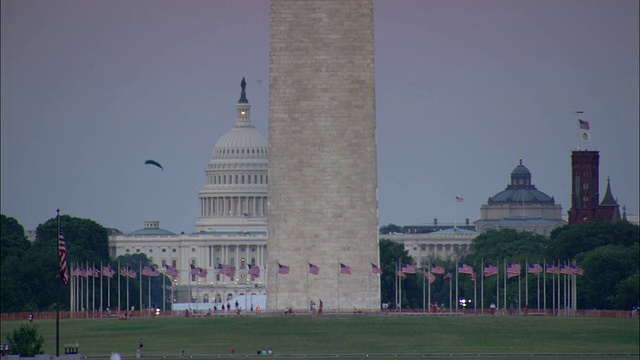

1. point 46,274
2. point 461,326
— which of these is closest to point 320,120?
point 461,326

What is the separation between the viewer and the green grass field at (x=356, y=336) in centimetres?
13100

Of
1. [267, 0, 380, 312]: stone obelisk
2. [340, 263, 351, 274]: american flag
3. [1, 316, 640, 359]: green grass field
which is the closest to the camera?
[1, 316, 640, 359]: green grass field

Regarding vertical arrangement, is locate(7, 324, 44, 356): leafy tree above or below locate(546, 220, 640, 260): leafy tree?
below

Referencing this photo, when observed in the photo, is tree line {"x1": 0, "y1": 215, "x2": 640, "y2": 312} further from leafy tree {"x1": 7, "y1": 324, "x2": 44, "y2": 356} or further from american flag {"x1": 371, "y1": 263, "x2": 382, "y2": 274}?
leafy tree {"x1": 7, "y1": 324, "x2": 44, "y2": 356}

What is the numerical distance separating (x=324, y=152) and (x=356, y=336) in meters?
19.7

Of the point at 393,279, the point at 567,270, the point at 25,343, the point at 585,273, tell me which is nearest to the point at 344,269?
the point at 567,270

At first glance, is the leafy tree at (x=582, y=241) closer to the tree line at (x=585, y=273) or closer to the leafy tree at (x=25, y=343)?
the tree line at (x=585, y=273)

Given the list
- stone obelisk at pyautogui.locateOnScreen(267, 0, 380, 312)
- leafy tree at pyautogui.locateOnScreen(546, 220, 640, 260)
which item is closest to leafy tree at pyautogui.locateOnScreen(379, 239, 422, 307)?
leafy tree at pyautogui.locateOnScreen(546, 220, 640, 260)

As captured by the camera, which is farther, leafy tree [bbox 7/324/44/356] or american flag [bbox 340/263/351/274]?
american flag [bbox 340/263/351/274]

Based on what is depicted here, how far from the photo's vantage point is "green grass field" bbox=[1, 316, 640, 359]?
131000 mm

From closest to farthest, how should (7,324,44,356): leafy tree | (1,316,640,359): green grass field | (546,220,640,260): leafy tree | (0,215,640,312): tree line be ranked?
(7,324,44,356): leafy tree
(1,316,640,359): green grass field
(0,215,640,312): tree line
(546,220,640,260): leafy tree

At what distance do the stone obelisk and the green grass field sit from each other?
6.85 m

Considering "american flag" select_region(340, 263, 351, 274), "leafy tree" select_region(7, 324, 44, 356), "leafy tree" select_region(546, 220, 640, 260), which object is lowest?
"leafy tree" select_region(7, 324, 44, 356)

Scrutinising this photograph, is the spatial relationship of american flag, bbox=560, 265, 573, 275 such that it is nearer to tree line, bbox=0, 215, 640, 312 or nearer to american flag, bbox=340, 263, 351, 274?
tree line, bbox=0, 215, 640, 312
